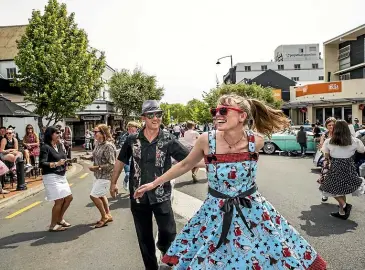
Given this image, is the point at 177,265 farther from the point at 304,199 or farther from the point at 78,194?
the point at 78,194

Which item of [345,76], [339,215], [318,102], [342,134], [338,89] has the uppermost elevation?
[345,76]

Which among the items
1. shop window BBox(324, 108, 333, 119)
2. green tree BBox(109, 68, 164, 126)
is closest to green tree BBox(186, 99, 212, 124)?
green tree BBox(109, 68, 164, 126)

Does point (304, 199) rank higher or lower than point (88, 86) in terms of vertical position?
lower

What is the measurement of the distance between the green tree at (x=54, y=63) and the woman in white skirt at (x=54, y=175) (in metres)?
14.8

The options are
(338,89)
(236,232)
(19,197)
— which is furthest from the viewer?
(338,89)

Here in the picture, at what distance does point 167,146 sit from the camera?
12.8 ft

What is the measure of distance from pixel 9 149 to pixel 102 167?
5.63 metres

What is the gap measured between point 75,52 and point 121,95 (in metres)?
21.9

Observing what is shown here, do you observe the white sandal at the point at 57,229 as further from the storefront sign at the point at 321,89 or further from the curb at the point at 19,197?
the storefront sign at the point at 321,89

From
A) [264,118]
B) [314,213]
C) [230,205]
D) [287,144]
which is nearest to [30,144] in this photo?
[314,213]

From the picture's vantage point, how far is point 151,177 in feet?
12.3

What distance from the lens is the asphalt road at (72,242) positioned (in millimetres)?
4539

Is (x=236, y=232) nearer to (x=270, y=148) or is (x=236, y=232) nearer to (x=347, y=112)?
(x=270, y=148)

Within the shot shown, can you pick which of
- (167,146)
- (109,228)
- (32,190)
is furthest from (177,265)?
(32,190)
